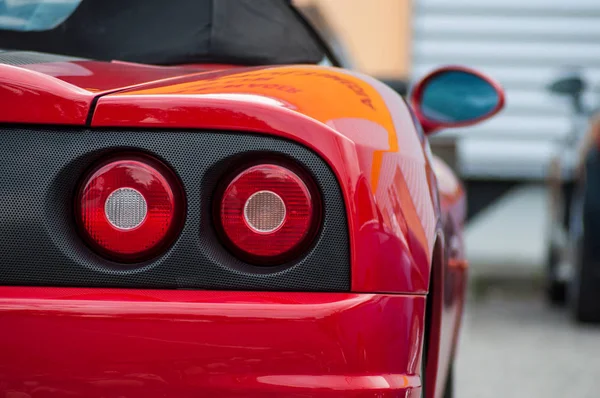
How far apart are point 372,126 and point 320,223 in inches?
7.6

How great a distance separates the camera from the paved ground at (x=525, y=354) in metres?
4.43

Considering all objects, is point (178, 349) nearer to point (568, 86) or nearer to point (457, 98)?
point (457, 98)

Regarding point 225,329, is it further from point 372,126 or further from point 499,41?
point 499,41

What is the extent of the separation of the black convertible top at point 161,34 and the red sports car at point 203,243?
584mm

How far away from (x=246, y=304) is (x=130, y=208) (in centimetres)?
25

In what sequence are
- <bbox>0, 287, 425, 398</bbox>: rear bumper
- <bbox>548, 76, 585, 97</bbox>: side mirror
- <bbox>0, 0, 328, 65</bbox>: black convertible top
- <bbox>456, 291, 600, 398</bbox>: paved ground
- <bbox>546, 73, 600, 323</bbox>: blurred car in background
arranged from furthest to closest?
<bbox>548, 76, 585, 97</bbox>: side mirror < <bbox>546, 73, 600, 323</bbox>: blurred car in background < <bbox>456, 291, 600, 398</bbox>: paved ground < <bbox>0, 0, 328, 65</bbox>: black convertible top < <bbox>0, 287, 425, 398</bbox>: rear bumper

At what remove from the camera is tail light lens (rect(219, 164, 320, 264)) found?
5.17 ft

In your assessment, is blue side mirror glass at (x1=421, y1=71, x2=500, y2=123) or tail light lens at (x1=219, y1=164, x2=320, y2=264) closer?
tail light lens at (x1=219, y1=164, x2=320, y2=264)

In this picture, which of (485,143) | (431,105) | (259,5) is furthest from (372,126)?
(485,143)

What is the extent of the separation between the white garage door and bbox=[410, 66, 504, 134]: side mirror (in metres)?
8.81

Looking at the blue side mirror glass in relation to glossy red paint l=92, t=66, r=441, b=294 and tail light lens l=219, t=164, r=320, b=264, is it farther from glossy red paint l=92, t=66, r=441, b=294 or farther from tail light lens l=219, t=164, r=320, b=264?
tail light lens l=219, t=164, r=320, b=264

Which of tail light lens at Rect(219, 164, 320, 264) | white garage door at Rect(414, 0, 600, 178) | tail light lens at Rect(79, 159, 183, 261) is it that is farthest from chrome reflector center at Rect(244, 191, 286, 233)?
white garage door at Rect(414, 0, 600, 178)

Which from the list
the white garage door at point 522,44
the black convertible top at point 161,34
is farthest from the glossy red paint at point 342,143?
the white garage door at point 522,44

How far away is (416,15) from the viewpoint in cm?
1172
